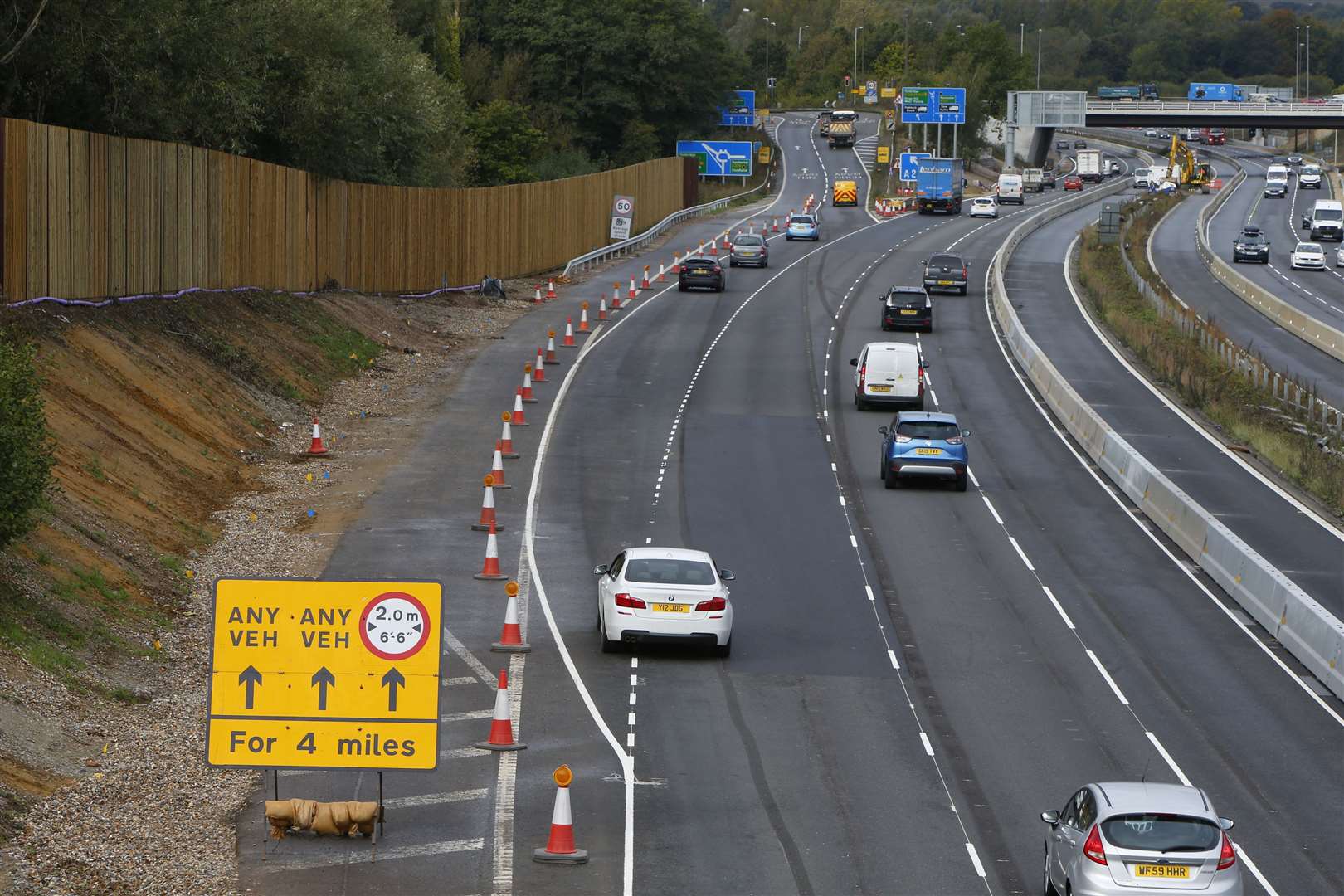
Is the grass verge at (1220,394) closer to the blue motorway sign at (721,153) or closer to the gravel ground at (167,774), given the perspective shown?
the gravel ground at (167,774)

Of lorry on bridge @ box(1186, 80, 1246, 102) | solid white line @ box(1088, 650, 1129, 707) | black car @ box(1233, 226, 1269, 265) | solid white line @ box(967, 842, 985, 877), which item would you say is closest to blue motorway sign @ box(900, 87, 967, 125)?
lorry on bridge @ box(1186, 80, 1246, 102)

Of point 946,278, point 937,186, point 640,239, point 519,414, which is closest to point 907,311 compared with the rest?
point 946,278

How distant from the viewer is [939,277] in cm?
6750

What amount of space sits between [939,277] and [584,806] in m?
52.3

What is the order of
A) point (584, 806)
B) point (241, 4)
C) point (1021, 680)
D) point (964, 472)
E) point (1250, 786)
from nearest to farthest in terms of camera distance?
point (584, 806) < point (1250, 786) < point (1021, 680) < point (964, 472) < point (241, 4)

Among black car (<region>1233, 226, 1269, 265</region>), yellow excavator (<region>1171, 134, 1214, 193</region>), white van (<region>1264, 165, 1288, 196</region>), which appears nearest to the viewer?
black car (<region>1233, 226, 1269, 265</region>)

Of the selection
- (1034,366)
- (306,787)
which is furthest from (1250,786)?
(1034,366)

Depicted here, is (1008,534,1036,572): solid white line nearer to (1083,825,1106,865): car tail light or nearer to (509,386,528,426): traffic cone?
(509,386,528,426): traffic cone

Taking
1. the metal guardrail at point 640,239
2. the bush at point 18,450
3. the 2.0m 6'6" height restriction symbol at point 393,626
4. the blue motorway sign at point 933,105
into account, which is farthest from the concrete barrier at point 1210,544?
the blue motorway sign at point 933,105

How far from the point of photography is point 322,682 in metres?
15.5

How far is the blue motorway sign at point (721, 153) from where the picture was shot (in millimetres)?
122438

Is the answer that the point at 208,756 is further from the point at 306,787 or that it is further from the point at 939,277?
the point at 939,277

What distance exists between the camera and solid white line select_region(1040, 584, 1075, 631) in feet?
84.7

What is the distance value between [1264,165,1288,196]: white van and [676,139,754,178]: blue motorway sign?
131ft
